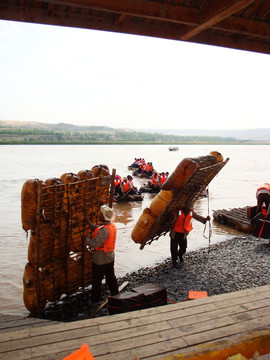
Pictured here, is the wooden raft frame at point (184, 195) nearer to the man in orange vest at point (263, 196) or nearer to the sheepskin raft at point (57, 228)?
the man in orange vest at point (263, 196)

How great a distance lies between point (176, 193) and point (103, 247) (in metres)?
2.05

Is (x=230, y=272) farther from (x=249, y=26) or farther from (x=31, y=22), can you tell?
(x=31, y=22)

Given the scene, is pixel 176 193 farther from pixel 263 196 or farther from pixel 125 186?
pixel 125 186

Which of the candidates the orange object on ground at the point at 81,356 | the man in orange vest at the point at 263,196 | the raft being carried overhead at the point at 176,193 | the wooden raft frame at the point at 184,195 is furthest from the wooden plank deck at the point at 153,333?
the man in orange vest at the point at 263,196

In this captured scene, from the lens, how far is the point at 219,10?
10.1 feet

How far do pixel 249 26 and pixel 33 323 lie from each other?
15.9 ft

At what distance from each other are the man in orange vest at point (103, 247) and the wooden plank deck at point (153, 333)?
1.69 m

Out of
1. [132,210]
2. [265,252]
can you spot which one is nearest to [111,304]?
[265,252]

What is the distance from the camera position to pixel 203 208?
16688 mm

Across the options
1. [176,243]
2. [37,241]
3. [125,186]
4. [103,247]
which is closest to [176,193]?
[176,243]

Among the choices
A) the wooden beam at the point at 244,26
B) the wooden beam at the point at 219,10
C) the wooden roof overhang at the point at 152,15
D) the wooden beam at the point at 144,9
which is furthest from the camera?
the wooden beam at the point at 244,26

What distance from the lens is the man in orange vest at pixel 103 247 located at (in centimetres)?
505

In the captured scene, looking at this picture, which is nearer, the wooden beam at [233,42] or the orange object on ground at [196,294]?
the wooden beam at [233,42]

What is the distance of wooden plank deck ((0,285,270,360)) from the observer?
113 inches
